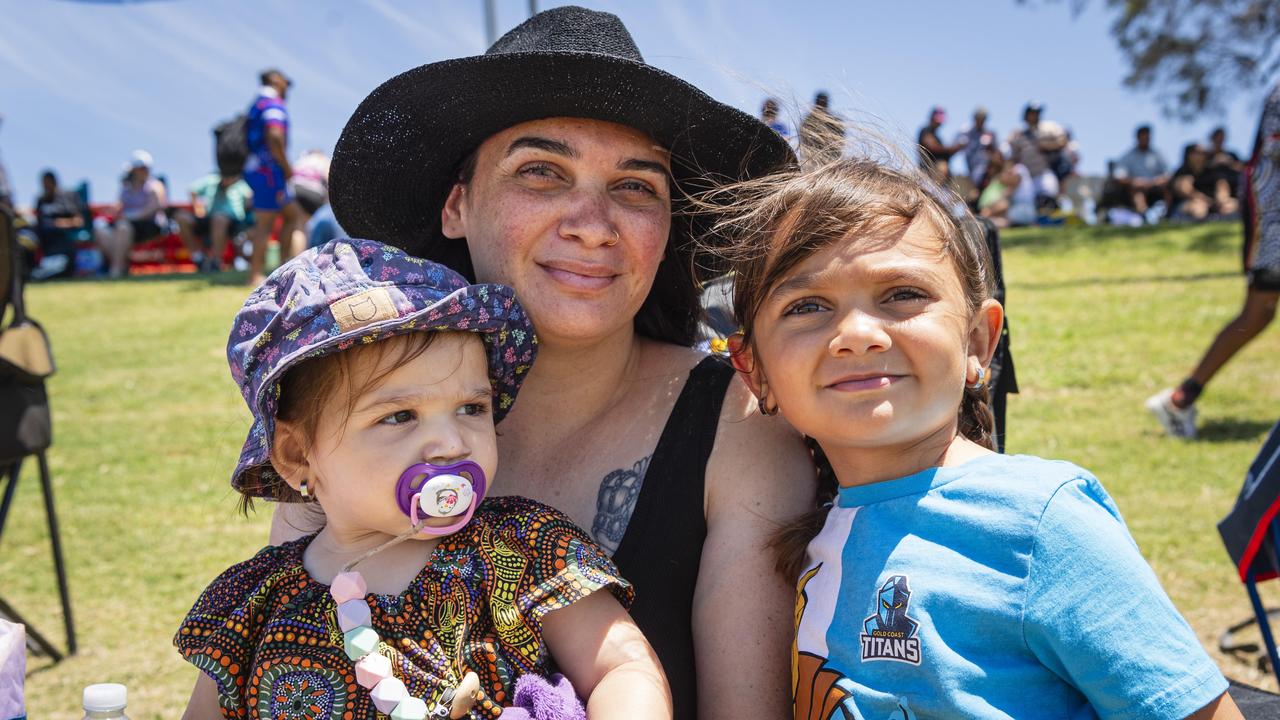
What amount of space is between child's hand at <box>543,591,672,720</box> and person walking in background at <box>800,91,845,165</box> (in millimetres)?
1034

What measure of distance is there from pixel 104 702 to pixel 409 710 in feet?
1.45

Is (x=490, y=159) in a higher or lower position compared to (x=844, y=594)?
higher

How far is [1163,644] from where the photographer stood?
1530 millimetres

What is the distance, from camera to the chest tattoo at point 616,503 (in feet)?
7.01

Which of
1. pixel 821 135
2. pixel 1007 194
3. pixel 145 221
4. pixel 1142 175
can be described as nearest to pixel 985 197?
pixel 1007 194

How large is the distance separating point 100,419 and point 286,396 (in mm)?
8210

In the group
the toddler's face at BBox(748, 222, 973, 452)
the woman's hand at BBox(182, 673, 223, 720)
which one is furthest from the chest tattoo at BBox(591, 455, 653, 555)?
the woman's hand at BBox(182, 673, 223, 720)

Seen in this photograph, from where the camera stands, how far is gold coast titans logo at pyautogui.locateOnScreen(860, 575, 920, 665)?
166 centimetres

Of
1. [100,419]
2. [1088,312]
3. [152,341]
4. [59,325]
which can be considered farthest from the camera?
[59,325]

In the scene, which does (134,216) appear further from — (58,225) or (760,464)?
(760,464)

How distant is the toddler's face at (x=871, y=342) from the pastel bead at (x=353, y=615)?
31.7 inches

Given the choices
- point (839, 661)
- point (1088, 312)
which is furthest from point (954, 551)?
point (1088, 312)

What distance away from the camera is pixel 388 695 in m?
1.66

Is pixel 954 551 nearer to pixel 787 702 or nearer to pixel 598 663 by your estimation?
pixel 787 702
